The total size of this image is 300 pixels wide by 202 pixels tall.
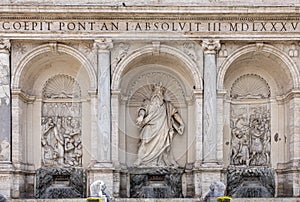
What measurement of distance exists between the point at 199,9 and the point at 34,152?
7.59 meters

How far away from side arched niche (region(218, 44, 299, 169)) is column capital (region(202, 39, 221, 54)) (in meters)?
0.99

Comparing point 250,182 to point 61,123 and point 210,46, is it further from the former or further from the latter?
point 61,123

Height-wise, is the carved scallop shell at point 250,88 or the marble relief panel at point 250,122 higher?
the carved scallop shell at point 250,88

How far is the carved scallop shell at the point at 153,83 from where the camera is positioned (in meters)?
23.2

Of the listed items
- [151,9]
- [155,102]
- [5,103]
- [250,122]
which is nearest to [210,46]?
[151,9]

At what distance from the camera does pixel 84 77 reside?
2284 centimetres

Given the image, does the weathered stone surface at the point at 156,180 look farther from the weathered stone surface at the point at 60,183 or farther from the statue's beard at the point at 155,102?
the statue's beard at the point at 155,102

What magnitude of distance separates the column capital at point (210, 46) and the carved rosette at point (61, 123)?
4.79 meters

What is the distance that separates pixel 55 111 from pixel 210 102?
18.3ft

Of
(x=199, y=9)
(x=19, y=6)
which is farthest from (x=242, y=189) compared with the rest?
(x=19, y=6)

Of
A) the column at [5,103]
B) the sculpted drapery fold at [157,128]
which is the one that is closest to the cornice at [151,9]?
the column at [5,103]

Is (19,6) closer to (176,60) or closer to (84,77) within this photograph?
(84,77)

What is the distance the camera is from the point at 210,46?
21.7m

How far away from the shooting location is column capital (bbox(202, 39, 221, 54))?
71.1 feet
